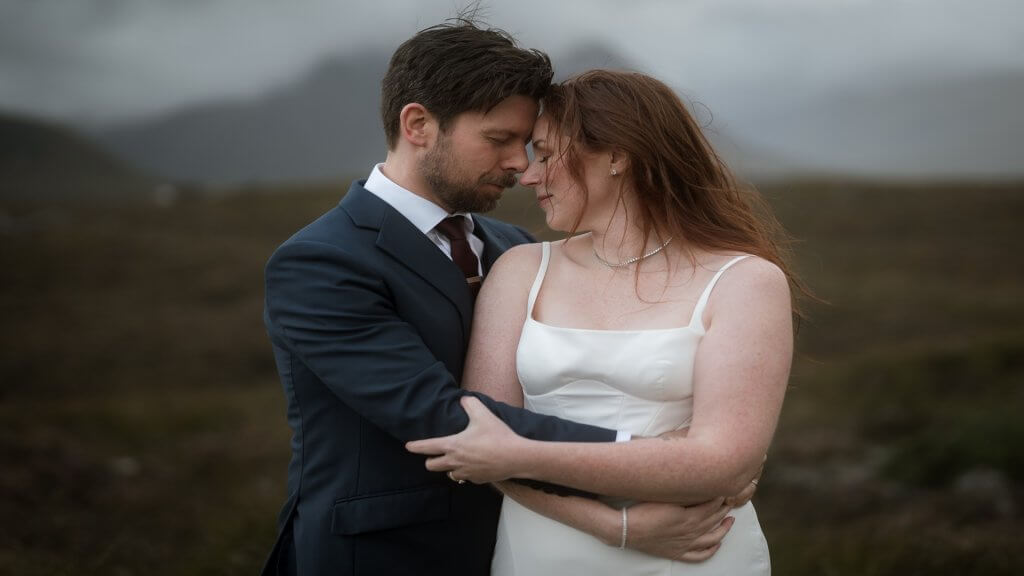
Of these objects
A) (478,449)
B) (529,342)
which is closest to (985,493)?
(529,342)

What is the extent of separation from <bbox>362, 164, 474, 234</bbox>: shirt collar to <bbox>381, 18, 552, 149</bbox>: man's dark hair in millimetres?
300

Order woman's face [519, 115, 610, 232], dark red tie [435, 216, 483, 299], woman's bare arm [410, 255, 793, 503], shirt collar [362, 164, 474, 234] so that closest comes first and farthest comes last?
woman's bare arm [410, 255, 793, 503], woman's face [519, 115, 610, 232], shirt collar [362, 164, 474, 234], dark red tie [435, 216, 483, 299]

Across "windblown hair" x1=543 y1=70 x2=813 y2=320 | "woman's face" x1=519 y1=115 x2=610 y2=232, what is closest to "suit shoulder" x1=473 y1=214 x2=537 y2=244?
"woman's face" x1=519 y1=115 x2=610 y2=232

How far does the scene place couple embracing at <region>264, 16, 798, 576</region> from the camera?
9.05 ft

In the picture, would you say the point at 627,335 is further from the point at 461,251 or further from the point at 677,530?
the point at 461,251

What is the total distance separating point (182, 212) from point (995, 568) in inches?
2158

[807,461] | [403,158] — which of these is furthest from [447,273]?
[807,461]

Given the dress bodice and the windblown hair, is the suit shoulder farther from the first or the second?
the dress bodice

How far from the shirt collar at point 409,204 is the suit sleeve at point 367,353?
41 centimetres

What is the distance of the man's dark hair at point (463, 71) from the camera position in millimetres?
3256

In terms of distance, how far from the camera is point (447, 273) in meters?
3.22

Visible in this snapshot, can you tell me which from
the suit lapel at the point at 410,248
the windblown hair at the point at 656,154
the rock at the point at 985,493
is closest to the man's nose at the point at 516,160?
the windblown hair at the point at 656,154

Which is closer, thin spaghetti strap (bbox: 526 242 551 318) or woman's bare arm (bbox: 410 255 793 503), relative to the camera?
woman's bare arm (bbox: 410 255 793 503)

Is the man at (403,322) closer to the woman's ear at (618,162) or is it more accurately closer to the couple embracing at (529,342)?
the couple embracing at (529,342)
